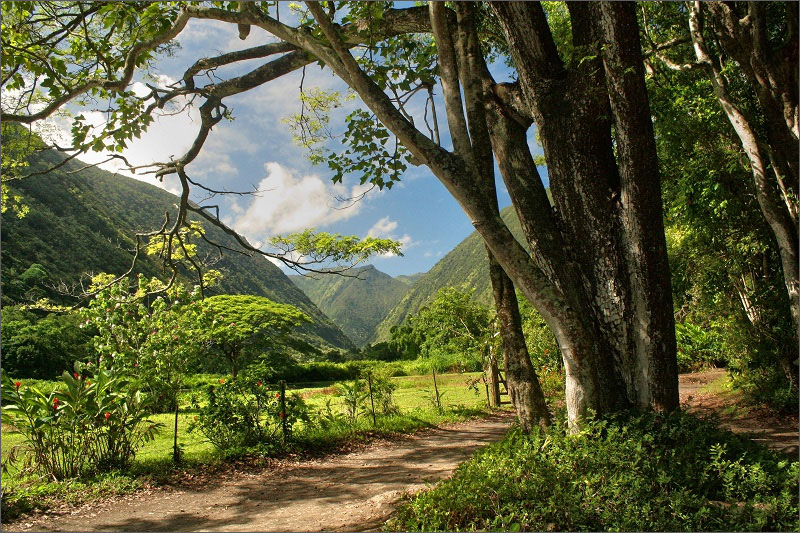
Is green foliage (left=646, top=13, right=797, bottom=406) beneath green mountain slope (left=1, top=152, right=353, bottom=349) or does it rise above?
beneath

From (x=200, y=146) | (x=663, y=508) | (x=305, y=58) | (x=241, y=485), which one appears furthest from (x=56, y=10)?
(x=663, y=508)

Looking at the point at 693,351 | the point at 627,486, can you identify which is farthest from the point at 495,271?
the point at 693,351

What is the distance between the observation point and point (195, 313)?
720 centimetres

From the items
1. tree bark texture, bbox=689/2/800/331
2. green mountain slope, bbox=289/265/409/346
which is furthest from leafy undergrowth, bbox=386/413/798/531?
green mountain slope, bbox=289/265/409/346

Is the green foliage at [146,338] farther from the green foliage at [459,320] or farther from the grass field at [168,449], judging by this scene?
the green foliage at [459,320]

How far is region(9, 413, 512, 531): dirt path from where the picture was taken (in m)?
4.36

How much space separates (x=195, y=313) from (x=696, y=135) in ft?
28.7

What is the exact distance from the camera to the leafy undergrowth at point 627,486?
2941 mm

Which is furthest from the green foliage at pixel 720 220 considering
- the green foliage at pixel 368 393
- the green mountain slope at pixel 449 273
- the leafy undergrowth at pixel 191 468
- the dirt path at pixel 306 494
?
the green mountain slope at pixel 449 273

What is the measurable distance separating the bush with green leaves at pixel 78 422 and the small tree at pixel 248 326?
6105mm

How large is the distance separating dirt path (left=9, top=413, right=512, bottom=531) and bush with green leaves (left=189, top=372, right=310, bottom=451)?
2.42ft

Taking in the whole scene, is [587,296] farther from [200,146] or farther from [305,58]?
[200,146]

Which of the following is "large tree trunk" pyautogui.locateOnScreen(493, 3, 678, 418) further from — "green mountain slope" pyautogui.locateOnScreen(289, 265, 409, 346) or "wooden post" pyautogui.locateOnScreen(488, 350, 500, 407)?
"green mountain slope" pyautogui.locateOnScreen(289, 265, 409, 346)

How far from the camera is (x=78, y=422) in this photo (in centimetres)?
570
